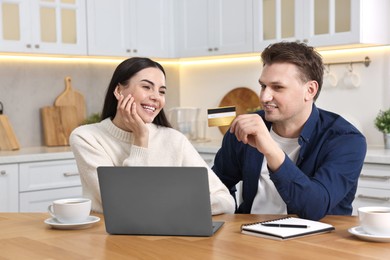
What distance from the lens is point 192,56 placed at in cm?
516

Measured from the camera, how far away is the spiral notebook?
185 centimetres

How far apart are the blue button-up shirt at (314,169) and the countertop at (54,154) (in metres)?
1.29

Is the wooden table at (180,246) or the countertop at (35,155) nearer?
the wooden table at (180,246)

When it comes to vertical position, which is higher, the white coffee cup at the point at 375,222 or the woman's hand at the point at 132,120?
the woman's hand at the point at 132,120

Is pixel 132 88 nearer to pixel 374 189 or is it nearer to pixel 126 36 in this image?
pixel 374 189

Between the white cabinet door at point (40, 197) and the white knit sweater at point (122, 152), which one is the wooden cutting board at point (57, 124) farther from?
the white knit sweater at point (122, 152)

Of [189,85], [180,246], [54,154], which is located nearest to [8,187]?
[54,154]

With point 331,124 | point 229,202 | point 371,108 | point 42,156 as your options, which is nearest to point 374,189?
point 371,108

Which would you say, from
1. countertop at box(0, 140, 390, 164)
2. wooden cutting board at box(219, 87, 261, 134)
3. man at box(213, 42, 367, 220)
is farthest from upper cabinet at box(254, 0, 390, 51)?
man at box(213, 42, 367, 220)

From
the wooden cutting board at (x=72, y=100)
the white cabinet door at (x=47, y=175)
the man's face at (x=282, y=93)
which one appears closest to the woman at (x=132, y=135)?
the man's face at (x=282, y=93)

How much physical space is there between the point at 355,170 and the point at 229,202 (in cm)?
46

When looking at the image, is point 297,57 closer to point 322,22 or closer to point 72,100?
point 322,22

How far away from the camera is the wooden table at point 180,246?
66.5 inches

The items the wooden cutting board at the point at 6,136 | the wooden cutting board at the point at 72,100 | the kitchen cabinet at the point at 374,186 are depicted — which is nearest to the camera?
the kitchen cabinet at the point at 374,186
